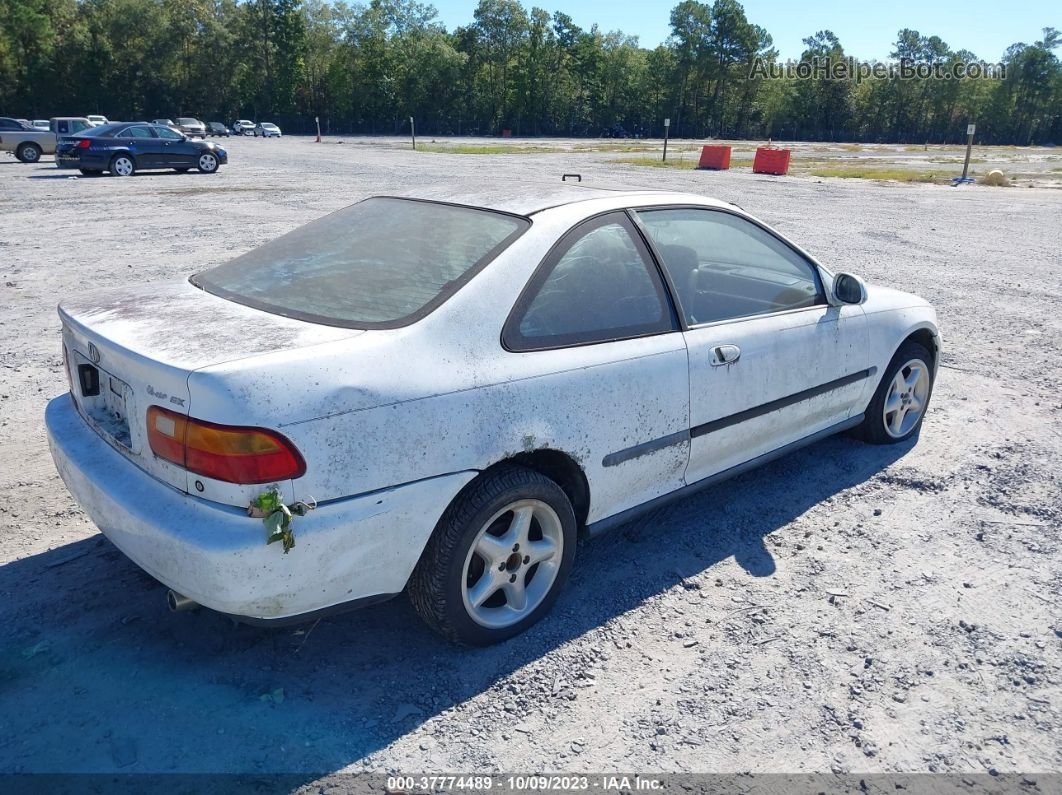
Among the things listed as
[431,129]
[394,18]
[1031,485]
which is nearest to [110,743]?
[1031,485]

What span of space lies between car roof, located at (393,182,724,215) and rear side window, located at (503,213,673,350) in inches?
7.3

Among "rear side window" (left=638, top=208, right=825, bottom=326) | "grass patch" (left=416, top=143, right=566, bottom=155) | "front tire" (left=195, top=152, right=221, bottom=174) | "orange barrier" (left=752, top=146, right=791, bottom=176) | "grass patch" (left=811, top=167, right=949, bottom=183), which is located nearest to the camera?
"rear side window" (left=638, top=208, right=825, bottom=326)

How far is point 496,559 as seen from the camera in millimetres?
2881

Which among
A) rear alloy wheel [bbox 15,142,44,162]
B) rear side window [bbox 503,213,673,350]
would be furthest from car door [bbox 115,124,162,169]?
rear side window [bbox 503,213,673,350]

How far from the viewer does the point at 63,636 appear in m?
2.92

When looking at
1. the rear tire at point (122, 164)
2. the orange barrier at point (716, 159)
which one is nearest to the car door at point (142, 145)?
the rear tire at point (122, 164)

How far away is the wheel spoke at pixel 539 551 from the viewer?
2.99 metres

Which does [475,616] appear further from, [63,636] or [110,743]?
[63,636]

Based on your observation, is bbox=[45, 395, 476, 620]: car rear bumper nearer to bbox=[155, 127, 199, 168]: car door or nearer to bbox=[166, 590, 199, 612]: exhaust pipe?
bbox=[166, 590, 199, 612]: exhaust pipe

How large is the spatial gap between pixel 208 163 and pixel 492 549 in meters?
24.9

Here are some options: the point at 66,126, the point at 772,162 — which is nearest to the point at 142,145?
the point at 66,126

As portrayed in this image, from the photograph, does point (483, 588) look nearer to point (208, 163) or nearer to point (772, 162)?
point (208, 163)

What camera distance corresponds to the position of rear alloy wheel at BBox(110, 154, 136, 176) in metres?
22.6

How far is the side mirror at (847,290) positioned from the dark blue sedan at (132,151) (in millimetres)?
23521
